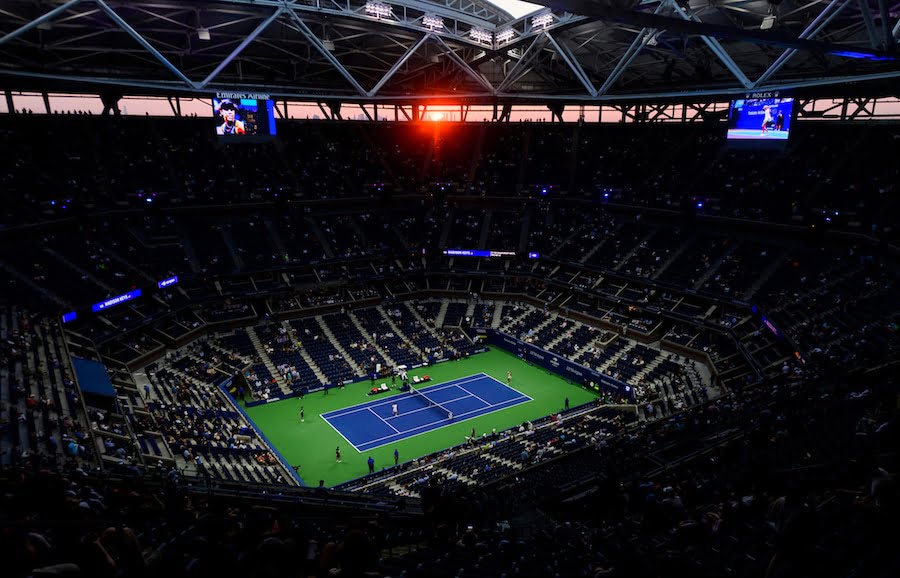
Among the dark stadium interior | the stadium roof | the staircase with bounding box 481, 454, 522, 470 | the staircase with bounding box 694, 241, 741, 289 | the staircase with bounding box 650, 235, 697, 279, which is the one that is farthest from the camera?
the staircase with bounding box 650, 235, 697, 279

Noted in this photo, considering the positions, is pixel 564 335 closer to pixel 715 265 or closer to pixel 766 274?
pixel 715 265

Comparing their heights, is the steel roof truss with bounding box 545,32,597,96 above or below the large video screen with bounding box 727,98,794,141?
above

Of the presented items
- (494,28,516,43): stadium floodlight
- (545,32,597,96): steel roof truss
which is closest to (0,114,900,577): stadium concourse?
(545,32,597,96): steel roof truss

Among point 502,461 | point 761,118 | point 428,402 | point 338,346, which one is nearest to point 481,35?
point 761,118

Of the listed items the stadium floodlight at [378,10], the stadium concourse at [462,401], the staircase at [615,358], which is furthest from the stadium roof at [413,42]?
the staircase at [615,358]

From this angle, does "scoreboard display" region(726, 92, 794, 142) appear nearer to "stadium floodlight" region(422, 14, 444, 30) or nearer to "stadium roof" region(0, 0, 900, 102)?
"stadium roof" region(0, 0, 900, 102)

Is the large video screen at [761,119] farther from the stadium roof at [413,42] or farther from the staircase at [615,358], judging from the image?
the staircase at [615,358]
